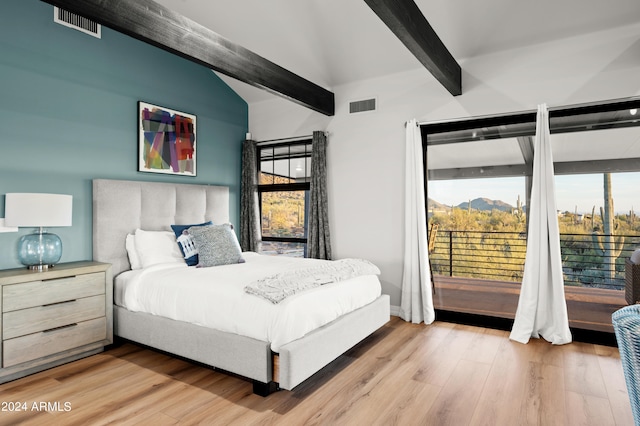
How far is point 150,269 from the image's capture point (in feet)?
11.4

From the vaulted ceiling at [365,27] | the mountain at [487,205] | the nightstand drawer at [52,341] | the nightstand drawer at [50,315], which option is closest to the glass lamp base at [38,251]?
the nightstand drawer at [50,315]

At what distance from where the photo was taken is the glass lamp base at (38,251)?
3092 millimetres

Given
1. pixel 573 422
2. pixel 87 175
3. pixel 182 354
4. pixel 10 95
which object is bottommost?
pixel 573 422

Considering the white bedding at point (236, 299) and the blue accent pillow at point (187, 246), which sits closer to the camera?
the white bedding at point (236, 299)

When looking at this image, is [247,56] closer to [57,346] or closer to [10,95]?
[10,95]

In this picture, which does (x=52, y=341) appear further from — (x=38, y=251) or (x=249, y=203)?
(x=249, y=203)

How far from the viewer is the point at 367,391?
2564 millimetres

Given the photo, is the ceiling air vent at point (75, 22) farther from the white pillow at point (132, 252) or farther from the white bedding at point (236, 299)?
the white bedding at point (236, 299)

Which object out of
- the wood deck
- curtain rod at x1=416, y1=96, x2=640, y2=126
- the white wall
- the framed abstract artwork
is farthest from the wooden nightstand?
curtain rod at x1=416, y1=96, x2=640, y2=126

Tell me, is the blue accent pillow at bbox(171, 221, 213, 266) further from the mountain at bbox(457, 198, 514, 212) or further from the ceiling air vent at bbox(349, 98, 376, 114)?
the mountain at bbox(457, 198, 514, 212)

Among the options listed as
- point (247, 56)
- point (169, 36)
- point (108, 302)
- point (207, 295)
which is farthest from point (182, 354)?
point (247, 56)

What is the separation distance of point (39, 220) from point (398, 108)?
352 centimetres

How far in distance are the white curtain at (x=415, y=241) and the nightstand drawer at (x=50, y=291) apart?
2915 millimetres

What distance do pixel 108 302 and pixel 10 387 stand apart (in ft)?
2.76
